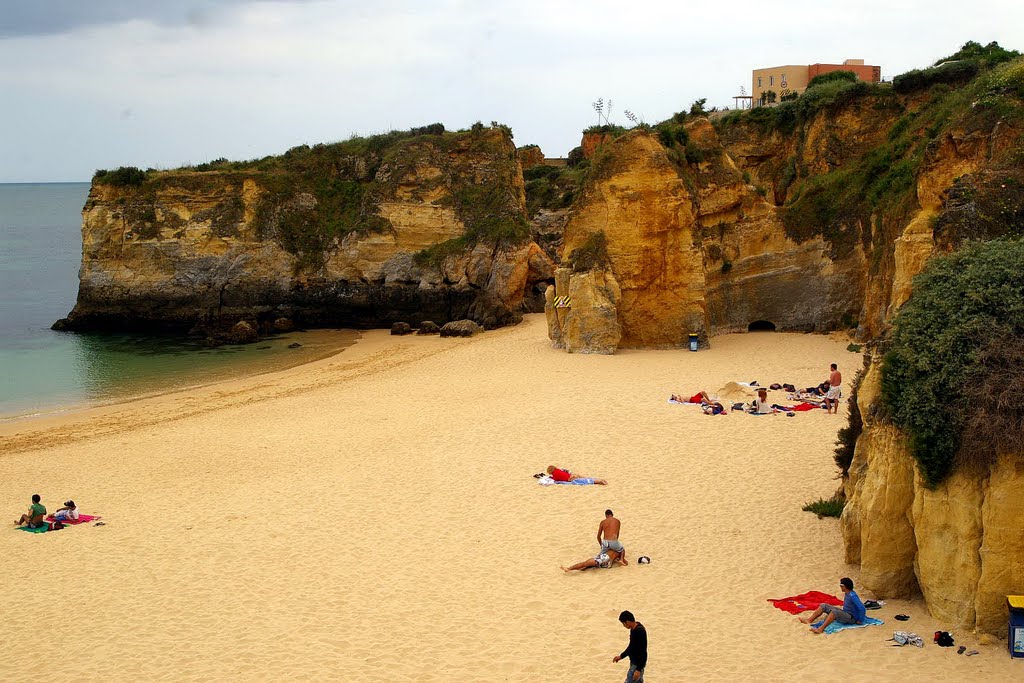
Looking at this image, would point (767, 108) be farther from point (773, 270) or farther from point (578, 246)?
point (578, 246)

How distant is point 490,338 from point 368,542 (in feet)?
69.3

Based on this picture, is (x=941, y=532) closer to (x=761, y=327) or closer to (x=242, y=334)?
(x=761, y=327)

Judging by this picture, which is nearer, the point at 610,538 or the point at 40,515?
the point at 610,538

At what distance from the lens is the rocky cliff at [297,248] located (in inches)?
1554

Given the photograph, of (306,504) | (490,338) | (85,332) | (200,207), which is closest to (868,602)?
(306,504)

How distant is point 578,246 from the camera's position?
27.3 m

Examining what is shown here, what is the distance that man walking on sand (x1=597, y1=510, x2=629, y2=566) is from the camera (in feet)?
38.0

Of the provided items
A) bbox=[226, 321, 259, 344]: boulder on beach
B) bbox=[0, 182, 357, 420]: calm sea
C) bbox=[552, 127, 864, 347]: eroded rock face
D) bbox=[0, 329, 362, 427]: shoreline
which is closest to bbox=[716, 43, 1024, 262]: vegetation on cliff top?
bbox=[552, 127, 864, 347]: eroded rock face

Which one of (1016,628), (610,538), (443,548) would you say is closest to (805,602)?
(1016,628)

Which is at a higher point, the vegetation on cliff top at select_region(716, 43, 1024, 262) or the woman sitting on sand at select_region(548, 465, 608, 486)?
the vegetation on cliff top at select_region(716, 43, 1024, 262)

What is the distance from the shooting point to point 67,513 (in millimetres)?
14898

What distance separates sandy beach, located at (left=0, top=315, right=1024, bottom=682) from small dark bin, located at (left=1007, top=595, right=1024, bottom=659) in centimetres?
19

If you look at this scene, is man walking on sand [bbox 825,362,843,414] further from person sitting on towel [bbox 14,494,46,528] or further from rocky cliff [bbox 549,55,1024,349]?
person sitting on towel [bbox 14,494,46,528]

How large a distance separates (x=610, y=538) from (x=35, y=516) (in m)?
9.90
